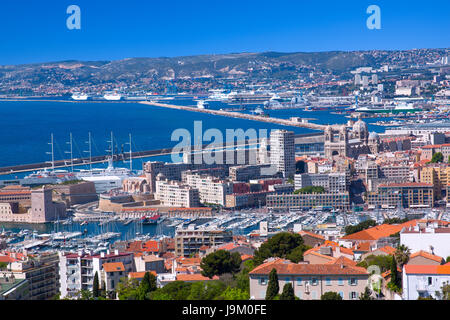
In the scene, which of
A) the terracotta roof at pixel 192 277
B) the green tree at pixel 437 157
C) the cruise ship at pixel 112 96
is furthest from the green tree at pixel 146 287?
the cruise ship at pixel 112 96

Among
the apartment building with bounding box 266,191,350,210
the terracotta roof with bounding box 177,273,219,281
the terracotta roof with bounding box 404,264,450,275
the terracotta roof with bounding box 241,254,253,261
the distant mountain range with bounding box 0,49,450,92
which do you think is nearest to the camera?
the terracotta roof with bounding box 404,264,450,275

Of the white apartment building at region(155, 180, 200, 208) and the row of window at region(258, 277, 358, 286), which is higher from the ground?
the row of window at region(258, 277, 358, 286)

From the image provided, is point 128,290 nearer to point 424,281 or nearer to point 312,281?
point 312,281

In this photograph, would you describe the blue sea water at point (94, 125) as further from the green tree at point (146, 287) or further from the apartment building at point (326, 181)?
the green tree at point (146, 287)

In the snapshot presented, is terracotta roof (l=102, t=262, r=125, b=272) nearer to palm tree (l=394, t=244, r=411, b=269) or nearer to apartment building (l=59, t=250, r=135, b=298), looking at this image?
apartment building (l=59, t=250, r=135, b=298)

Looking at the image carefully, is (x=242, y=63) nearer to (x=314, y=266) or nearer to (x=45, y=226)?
(x=45, y=226)

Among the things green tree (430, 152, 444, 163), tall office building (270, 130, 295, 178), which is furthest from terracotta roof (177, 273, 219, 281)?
green tree (430, 152, 444, 163)
